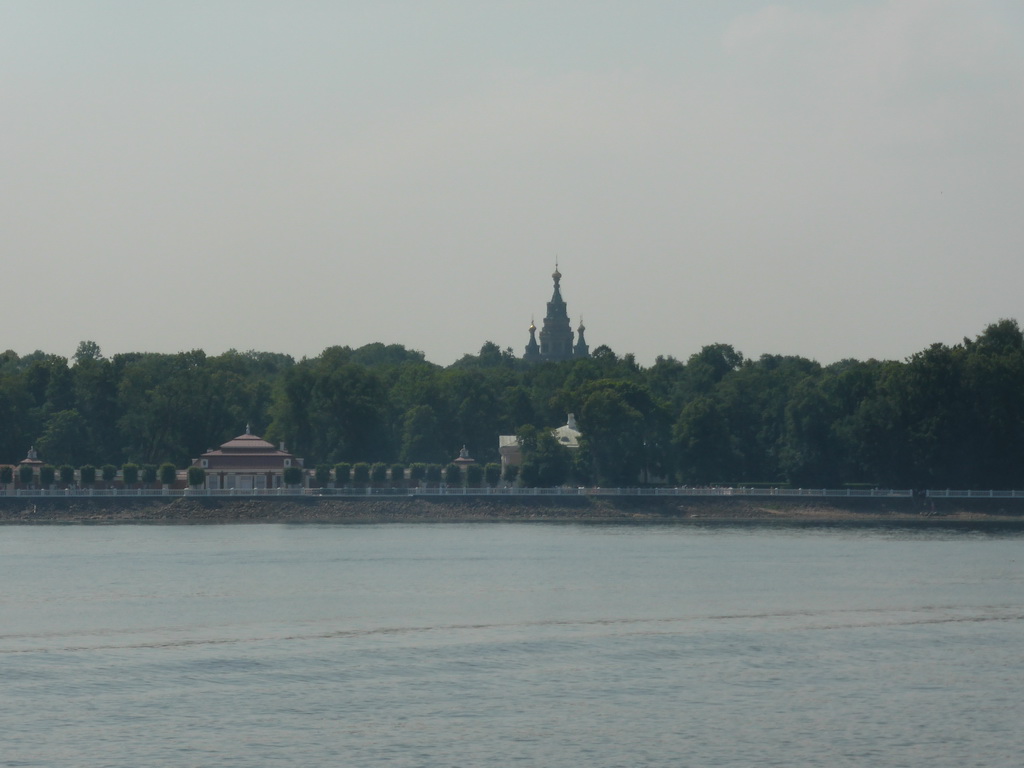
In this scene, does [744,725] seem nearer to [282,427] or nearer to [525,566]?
[525,566]

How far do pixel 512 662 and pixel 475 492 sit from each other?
7046cm

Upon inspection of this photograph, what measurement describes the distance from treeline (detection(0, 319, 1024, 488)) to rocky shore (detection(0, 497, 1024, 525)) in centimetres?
455

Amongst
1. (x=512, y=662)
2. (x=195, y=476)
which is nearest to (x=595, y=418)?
(x=195, y=476)

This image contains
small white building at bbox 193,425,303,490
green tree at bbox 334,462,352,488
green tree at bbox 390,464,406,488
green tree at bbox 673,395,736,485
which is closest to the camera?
small white building at bbox 193,425,303,490

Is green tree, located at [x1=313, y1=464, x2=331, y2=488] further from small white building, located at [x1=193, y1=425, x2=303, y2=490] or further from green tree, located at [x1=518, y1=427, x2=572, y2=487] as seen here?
green tree, located at [x1=518, y1=427, x2=572, y2=487]

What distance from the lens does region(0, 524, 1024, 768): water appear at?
31234 millimetres

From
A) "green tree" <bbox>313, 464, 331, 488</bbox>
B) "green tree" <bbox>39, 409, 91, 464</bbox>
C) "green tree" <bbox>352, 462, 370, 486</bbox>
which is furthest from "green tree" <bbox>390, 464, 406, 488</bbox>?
"green tree" <bbox>39, 409, 91, 464</bbox>

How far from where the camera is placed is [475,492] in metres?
111

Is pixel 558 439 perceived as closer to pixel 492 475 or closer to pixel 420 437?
pixel 492 475

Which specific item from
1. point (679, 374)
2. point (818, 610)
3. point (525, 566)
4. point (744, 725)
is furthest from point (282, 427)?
point (744, 725)

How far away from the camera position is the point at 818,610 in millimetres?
51531

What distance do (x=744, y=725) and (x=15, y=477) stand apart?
92.9 m

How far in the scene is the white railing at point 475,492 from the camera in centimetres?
10819

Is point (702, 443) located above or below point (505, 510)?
above
